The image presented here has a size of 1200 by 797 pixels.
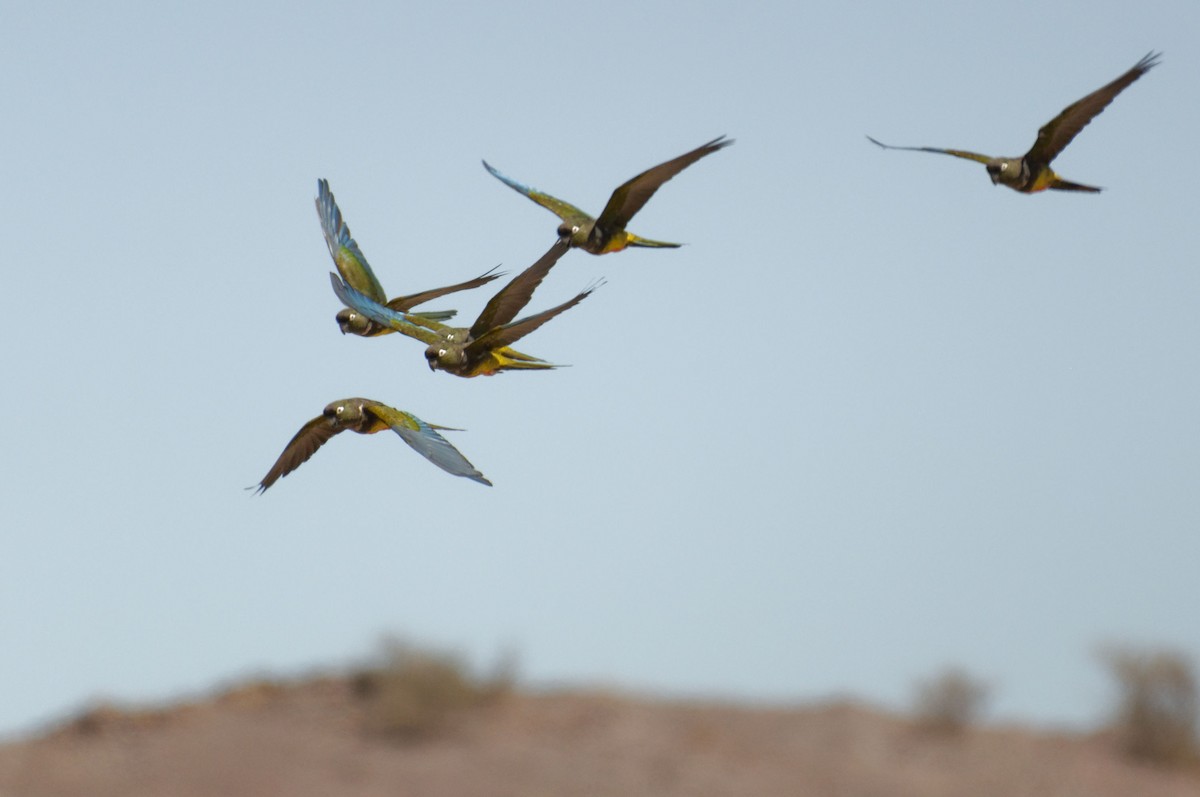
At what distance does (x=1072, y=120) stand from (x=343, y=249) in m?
3.45

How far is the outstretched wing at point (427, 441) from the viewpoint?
550 centimetres

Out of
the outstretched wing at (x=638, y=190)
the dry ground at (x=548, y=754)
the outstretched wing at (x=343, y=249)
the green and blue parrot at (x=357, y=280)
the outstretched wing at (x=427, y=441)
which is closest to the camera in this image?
the outstretched wing at (x=427, y=441)

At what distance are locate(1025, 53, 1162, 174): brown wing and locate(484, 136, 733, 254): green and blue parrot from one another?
1572mm

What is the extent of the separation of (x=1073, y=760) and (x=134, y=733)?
11.9 metres

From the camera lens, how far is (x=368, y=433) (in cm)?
662

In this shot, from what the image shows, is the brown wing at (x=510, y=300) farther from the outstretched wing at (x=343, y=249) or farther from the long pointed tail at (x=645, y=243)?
the outstretched wing at (x=343, y=249)

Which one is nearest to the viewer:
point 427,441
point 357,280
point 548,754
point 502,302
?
point 427,441

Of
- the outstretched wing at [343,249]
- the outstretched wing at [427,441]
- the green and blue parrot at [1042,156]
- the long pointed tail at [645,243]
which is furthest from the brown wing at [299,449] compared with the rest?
the green and blue parrot at [1042,156]

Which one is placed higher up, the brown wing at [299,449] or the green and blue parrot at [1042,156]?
the green and blue parrot at [1042,156]

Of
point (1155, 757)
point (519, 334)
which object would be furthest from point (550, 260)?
point (1155, 757)

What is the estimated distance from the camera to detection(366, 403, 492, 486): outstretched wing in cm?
550

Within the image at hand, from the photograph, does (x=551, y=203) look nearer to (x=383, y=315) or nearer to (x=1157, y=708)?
(x=383, y=315)

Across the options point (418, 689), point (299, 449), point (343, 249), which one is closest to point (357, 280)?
point (343, 249)

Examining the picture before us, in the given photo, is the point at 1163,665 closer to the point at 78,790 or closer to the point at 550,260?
the point at 78,790
